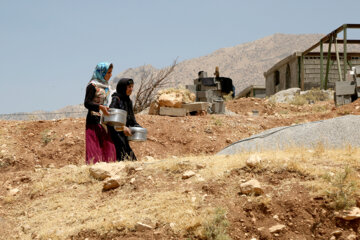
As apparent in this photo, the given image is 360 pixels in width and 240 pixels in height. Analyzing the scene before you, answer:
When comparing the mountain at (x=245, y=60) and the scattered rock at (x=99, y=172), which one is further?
the mountain at (x=245, y=60)

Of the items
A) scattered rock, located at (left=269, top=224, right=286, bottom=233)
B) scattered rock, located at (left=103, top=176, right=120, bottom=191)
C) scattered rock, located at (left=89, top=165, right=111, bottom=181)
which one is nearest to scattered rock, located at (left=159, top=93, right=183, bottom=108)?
scattered rock, located at (left=89, top=165, right=111, bottom=181)

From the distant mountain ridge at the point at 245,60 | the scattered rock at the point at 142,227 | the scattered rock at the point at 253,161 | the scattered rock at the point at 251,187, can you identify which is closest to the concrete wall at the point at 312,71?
the scattered rock at the point at 253,161

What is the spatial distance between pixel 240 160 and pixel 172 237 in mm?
1320

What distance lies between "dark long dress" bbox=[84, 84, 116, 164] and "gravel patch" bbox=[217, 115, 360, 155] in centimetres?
169

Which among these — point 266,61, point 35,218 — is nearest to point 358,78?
point 35,218

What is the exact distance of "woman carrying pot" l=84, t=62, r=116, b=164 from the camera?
5.41 m

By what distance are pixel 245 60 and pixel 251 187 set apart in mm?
102305

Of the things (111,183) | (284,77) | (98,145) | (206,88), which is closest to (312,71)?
(284,77)

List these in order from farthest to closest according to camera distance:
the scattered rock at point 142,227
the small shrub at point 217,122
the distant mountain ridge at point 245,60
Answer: the distant mountain ridge at point 245,60
the small shrub at point 217,122
the scattered rock at point 142,227

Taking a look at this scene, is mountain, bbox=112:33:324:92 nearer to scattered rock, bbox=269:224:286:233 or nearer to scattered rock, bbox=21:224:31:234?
scattered rock, bbox=21:224:31:234

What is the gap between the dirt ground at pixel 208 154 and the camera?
3406mm

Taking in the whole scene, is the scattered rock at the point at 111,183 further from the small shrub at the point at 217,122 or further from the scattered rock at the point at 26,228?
the small shrub at the point at 217,122

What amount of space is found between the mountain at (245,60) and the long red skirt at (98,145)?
262ft

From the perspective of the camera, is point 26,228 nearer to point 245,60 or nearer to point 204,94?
point 204,94
